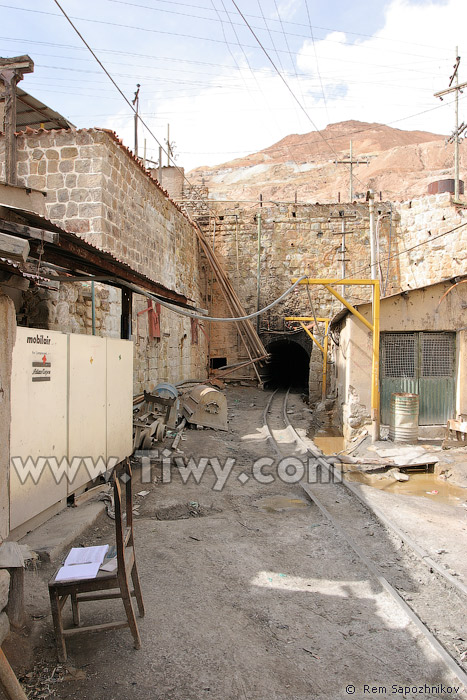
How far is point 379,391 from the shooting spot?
35.6 ft

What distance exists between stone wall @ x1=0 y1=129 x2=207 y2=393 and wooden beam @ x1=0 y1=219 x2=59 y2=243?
152 inches

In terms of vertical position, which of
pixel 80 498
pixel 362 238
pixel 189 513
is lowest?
pixel 189 513

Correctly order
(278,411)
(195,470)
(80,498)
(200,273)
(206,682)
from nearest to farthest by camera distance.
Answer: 1. (206,682)
2. (80,498)
3. (195,470)
4. (278,411)
5. (200,273)

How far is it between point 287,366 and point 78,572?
94.5 feet

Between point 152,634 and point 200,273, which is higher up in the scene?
point 200,273

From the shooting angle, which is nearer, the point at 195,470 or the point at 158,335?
the point at 195,470

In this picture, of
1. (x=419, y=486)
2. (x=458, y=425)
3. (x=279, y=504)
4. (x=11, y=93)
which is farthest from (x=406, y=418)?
(x=11, y=93)

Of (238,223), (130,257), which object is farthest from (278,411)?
(238,223)

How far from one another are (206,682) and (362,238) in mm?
20682

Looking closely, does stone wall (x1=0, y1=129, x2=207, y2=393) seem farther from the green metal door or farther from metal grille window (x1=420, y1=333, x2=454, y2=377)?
metal grille window (x1=420, y1=333, x2=454, y2=377)

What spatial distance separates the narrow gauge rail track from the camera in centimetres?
347

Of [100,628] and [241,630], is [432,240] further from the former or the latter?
[100,628]

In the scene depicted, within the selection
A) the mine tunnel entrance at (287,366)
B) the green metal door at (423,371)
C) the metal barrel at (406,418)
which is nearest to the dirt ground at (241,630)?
the metal barrel at (406,418)

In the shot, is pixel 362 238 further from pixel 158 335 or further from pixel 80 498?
pixel 80 498
